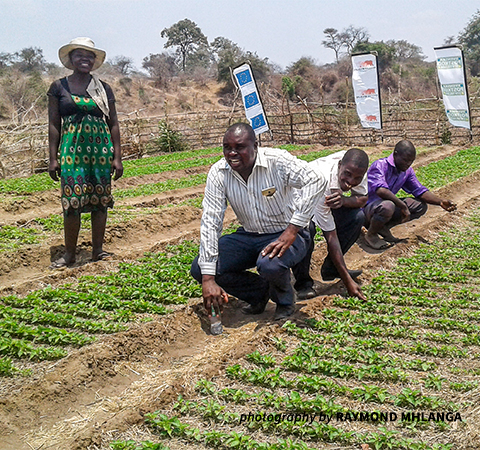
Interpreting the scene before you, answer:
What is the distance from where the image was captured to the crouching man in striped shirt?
175 inches

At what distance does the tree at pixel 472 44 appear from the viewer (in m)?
46.3

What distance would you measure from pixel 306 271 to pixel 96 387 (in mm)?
2409

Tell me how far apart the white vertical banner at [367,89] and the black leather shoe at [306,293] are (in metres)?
14.4

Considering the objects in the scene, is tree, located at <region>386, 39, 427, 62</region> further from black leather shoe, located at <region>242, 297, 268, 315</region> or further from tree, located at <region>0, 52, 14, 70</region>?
black leather shoe, located at <region>242, 297, 268, 315</region>

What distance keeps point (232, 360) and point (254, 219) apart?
1.27 meters

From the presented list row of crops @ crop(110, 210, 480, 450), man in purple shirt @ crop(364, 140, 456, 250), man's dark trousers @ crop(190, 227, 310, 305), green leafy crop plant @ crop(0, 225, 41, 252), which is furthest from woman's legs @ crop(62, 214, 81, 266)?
man in purple shirt @ crop(364, 140, 456, 250)

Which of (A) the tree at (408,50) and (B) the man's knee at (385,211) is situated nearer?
(B) the man's knee at (385,211)

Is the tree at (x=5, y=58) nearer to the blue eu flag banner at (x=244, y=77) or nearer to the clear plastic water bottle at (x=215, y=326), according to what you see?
the blue eu flag banner at (x=244, y=77)

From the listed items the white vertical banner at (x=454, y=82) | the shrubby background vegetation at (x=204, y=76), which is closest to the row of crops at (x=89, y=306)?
the white vertical banner at (x=454, y=82)

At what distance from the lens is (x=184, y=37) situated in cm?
5781

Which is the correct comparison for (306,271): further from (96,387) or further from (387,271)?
(96,387)

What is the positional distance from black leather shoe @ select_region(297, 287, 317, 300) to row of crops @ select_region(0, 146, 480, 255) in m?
3.96

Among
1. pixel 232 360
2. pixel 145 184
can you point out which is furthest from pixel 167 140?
pixel 232 360

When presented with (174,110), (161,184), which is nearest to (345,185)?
(161,184)
